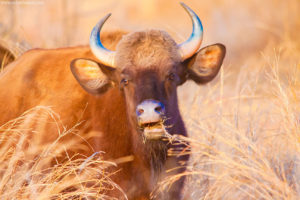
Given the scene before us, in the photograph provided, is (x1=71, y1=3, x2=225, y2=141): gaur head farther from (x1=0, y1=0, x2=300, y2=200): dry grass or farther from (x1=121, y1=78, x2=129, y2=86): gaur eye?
(x1=0, y1=0, x2=300, y2=200): dry grass

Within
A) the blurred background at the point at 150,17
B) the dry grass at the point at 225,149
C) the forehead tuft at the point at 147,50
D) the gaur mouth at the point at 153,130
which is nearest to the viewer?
the dry grass at the point at 225,149

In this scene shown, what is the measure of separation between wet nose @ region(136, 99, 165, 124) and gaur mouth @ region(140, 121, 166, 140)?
99 millimetres

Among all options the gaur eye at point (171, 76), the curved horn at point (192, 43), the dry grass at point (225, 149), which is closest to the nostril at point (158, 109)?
the dry grass at point (225, 149)

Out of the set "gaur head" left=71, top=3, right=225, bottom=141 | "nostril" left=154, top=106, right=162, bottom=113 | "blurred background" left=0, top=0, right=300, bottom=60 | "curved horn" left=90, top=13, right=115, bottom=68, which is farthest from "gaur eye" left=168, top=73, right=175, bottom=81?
"blurred background" left=0, top=0, right=300, bottom=60

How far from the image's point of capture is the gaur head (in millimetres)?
4289

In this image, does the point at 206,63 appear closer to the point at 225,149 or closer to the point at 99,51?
the point at 99,51

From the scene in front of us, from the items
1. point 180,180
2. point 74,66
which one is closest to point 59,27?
point 74,66

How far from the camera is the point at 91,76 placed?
5.07 meters

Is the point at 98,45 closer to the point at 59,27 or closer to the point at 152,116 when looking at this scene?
the point at 152,116

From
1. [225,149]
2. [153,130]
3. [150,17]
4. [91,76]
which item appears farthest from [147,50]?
[150,17]

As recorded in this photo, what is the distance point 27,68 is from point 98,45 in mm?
1258

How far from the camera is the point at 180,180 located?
4965 mm

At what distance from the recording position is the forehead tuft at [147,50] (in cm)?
464

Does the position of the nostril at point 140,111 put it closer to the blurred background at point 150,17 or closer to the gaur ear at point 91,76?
the gaur ear at point 91,76
